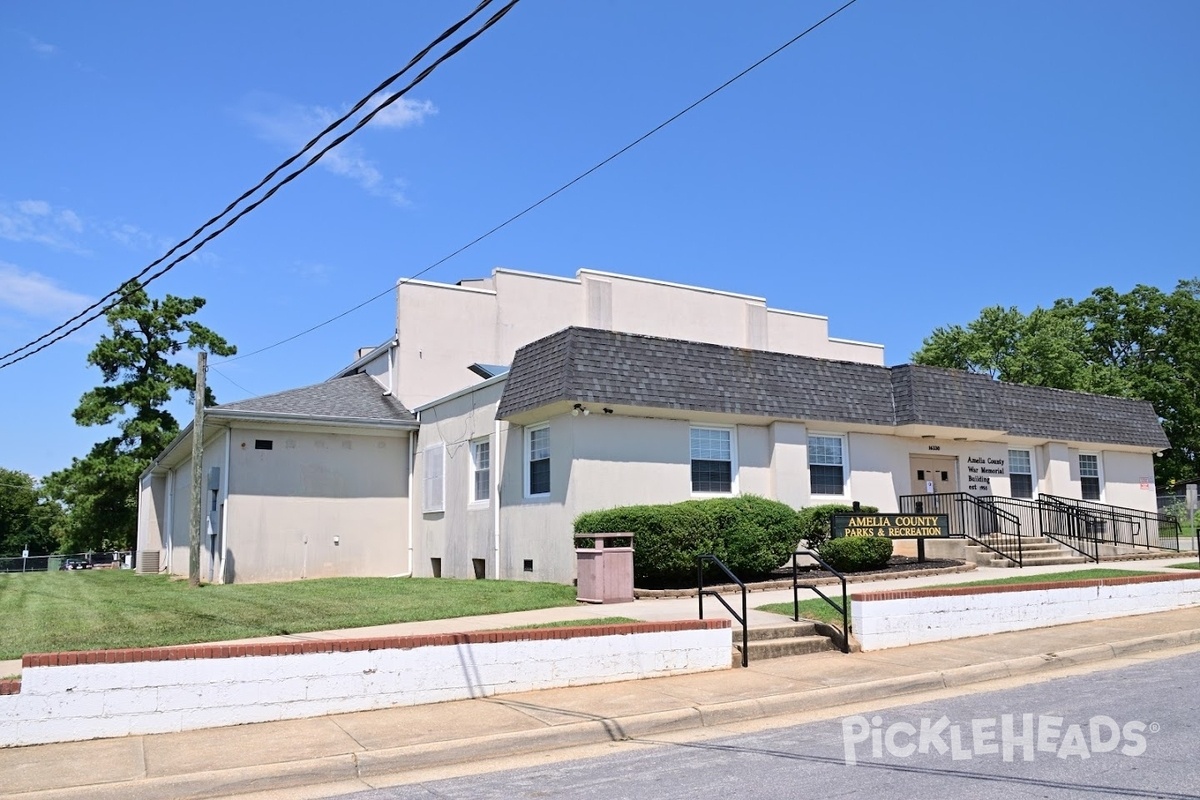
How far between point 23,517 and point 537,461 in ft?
321

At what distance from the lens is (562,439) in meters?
19.0

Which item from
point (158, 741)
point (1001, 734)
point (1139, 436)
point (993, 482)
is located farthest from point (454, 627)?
point (1139, 436)

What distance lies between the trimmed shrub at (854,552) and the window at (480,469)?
746cm

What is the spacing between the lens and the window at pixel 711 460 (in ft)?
66.6

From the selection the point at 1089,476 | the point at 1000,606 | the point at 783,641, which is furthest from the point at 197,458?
the point at 1089,476

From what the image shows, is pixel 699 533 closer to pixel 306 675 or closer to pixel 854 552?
pixel 854 552

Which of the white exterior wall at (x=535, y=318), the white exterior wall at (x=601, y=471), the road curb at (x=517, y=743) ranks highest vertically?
the white exterior wall at (x=535, y=318)

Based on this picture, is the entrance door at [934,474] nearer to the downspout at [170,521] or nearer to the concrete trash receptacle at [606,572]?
the concrete trash receptacle at [606,572]

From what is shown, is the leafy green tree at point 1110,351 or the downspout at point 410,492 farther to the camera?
the leafy green tree at point 1110,351

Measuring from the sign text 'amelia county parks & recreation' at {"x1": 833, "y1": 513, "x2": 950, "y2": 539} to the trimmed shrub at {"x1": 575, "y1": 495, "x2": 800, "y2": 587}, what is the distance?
5.18 feet

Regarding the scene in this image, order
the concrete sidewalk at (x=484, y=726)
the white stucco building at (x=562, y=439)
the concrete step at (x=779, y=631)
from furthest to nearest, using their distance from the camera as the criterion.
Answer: the white stucco building at (x=562, y=439) → the concrete step at (x=779, y=631) → the concrete sidewalk at (x=484, y=726)

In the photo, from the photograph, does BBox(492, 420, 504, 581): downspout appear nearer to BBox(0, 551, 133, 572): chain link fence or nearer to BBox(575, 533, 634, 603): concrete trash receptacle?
BBox(575, 533, 634, 603): concrete trash receptacle

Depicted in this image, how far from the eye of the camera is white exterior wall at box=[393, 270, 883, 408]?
2686cm

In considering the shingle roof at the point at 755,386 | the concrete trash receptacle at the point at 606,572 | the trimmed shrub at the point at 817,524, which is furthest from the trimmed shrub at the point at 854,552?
the concrete trash receptacle at the point at 606,572
